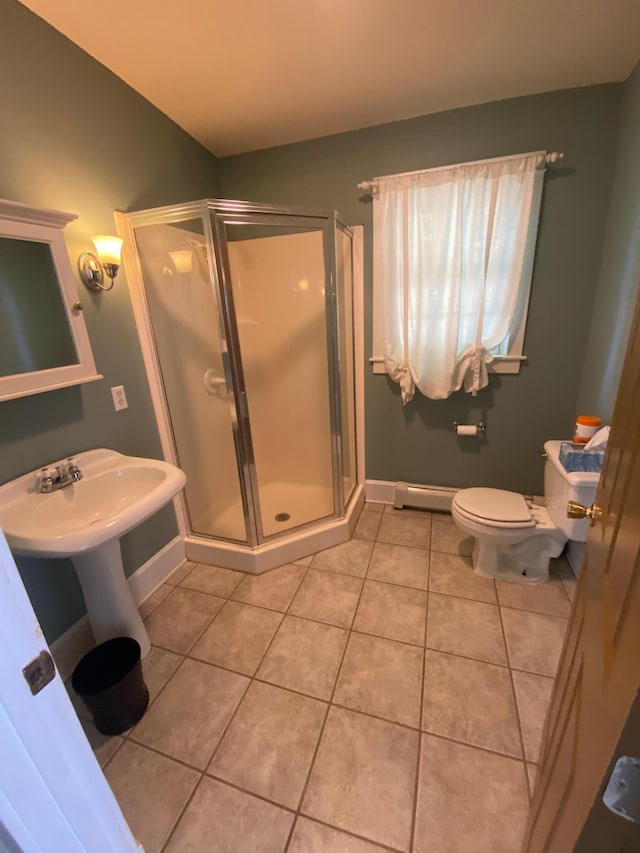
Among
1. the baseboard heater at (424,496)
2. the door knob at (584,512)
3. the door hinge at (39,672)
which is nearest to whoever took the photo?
the door hinge at (39,672)

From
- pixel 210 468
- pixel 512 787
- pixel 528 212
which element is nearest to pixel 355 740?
pixel 512 787

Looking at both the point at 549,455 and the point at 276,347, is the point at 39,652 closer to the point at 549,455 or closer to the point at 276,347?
the point at 549,455

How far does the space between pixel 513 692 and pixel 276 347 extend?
2.24 metres

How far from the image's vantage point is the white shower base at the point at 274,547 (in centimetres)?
201

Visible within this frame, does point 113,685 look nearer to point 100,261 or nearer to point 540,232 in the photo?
Result: point 100,261

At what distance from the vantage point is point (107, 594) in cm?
138

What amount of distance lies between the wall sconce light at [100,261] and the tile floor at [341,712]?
1.59 m

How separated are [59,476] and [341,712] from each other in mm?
1394

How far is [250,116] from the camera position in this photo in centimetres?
187

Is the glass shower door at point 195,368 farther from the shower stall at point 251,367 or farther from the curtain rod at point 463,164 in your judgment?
the curtain rod at point 463,164

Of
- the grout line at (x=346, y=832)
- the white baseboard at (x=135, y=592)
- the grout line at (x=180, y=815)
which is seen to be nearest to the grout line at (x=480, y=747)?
the grout line at (x=346, y=832)

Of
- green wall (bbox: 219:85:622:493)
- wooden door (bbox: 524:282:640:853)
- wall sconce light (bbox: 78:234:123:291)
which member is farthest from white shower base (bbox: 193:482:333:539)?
wooden door (bbox: 524:282:640:853)

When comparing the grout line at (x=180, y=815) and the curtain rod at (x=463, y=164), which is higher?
the curtain rod at (x=463, y=164)

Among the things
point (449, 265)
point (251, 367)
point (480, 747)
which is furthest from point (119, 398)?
point (480, 747)
